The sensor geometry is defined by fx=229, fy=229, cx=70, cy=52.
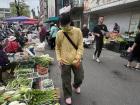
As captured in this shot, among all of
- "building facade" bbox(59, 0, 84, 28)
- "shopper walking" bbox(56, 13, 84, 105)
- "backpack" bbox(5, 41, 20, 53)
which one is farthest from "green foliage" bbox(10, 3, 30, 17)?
"shopper walking" bbox(56, 13, 84, 105)

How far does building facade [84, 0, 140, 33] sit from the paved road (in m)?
6.82

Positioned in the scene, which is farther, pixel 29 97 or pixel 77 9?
pixel 77 9

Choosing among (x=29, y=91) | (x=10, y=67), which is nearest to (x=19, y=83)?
(x=29, y=91)

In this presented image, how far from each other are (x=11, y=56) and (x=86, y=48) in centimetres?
865

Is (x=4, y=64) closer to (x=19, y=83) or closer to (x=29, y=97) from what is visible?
(x=19, y=83)

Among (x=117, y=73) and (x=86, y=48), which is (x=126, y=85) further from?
(x=86, y=48)

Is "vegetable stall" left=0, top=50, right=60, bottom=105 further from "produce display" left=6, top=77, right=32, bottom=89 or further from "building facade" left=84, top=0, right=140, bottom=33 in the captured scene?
"building facade" left=84, top=0, right=140, bottom=33

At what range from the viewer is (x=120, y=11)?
19.5m

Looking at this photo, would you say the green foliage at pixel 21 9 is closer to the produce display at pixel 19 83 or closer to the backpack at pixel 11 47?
the backpack at pixel 11 47

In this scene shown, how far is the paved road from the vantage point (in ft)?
18.2

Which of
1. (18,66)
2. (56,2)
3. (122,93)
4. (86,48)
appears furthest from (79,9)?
(122,93)

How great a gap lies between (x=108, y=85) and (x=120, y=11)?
13825 millimetres

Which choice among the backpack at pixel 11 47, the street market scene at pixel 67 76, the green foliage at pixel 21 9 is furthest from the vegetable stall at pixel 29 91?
the green foliage at pixel 21 9

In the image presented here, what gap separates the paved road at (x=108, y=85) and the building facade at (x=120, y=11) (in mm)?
6824
